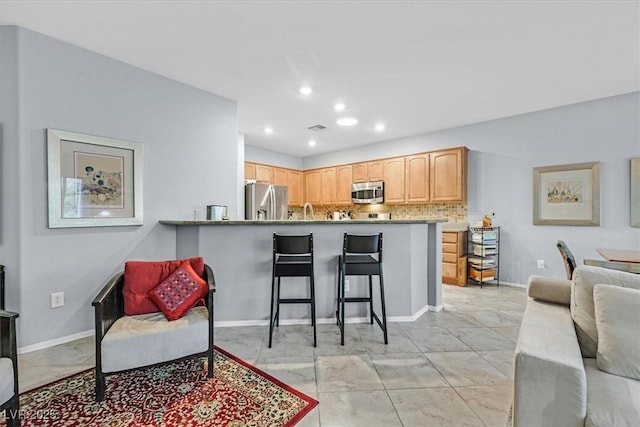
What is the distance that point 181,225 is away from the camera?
10.3 feet

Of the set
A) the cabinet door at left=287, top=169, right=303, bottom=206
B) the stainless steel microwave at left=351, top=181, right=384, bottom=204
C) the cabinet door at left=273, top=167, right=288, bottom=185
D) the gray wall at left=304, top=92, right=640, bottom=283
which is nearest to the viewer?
the gray wall at left=304, top=92, right=640, bottom=283

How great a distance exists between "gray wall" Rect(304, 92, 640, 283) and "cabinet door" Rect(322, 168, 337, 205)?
7.04 ft

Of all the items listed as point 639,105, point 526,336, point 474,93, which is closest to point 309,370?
point 526,336

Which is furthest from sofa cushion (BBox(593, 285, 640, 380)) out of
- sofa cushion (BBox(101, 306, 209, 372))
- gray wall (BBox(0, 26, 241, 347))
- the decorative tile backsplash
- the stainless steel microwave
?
the stainless steel microwave

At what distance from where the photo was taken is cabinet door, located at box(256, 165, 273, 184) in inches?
251

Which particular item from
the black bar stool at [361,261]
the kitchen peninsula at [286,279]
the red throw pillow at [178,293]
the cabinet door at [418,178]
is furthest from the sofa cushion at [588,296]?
the cabinet door at [418,178]

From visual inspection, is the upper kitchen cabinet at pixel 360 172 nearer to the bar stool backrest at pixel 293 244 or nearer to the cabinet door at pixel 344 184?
the cabinet door at pixel 344 184

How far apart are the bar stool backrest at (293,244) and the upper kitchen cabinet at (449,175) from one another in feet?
11.1

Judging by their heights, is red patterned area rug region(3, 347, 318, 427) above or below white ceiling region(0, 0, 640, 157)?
below

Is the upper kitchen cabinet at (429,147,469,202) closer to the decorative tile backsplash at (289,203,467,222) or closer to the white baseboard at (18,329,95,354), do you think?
the decorative tile backsplash at (289,203,467,222)

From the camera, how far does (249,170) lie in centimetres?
618

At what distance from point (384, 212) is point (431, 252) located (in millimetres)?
2901

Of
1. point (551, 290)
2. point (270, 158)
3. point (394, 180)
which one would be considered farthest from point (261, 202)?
point (551, 290)

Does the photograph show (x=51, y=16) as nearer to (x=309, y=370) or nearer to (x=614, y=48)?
(x=309, y=370)
